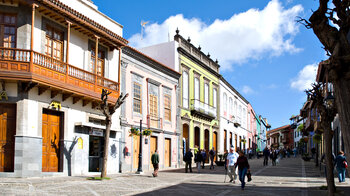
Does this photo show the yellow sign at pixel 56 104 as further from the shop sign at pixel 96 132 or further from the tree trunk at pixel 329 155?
the tree trunk at pixel 329 155

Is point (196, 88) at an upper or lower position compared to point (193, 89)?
upper

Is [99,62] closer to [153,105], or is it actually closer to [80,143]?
[80,143]

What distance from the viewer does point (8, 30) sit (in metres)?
14.7

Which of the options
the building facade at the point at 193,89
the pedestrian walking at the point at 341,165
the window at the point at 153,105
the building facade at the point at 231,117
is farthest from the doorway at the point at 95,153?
the building facade at the point at 231,117

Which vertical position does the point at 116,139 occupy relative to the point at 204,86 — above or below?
below

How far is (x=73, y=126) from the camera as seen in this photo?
17.2 metres

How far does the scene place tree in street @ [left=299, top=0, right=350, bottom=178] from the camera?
21.1ft

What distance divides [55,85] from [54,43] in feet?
7.72

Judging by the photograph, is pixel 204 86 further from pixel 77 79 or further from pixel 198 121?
pixel 77 79

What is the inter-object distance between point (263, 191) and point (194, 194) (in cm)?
255

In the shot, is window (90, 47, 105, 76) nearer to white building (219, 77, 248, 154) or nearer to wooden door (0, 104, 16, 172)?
wooden door (0, 104, 16, 172)

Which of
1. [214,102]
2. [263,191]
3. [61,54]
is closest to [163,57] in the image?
[214,102]

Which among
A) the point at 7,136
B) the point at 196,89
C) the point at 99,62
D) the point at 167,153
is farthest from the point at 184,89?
the point at 7,136

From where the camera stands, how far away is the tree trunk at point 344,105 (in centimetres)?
633
